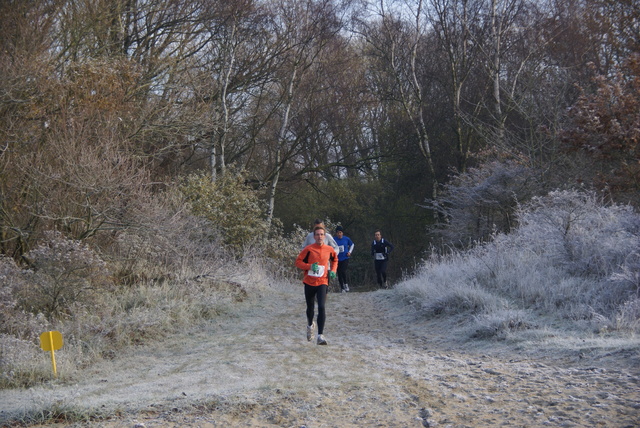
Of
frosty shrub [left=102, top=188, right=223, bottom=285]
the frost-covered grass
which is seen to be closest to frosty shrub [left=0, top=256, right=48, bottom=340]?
frosty shrub [left=102, top=188, right=223, bottom=285]

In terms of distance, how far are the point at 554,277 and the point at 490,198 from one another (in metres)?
7.59

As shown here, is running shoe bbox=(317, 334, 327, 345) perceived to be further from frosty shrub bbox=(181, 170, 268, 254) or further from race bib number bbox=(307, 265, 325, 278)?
frosty shrub bbox=(181, 170, 268, 254)

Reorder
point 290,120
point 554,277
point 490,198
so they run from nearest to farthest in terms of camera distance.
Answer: point 554,277
point 490,198
point 290,120

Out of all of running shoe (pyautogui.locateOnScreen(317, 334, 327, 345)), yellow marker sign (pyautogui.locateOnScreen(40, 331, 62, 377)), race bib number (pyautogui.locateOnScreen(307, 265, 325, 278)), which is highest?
race bib number (pyautogui.locateOnScreen(307, 265, 325, 278))

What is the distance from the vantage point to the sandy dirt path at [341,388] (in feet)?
17.0

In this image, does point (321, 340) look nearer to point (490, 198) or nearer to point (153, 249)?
point (153, 249)

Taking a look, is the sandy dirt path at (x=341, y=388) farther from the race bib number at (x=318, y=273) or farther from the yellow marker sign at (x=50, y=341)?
the race bib number at (x=318, y=273)

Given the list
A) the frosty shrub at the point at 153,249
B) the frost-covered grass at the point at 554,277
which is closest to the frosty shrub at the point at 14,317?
the frosty shrub at the point at 153,249

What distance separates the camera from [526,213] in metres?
12.8

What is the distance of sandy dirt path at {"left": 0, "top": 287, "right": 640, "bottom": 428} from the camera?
5191 millimetres

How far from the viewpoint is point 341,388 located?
6020 mm

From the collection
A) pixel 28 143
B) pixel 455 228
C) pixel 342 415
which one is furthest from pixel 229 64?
pixel 342 415

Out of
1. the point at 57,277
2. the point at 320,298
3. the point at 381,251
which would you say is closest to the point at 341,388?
the point at 320,298

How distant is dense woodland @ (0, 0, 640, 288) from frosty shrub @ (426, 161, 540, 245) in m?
0.07
